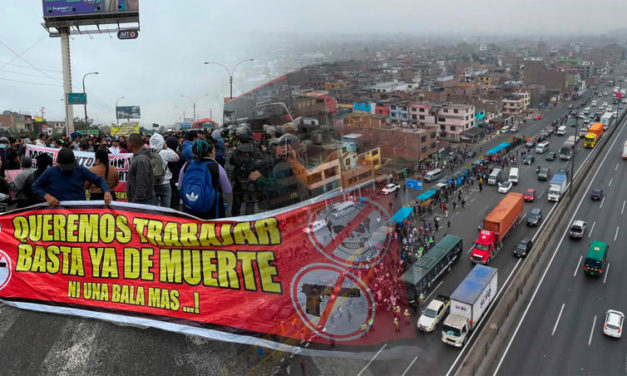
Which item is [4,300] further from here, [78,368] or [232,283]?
[232,283]

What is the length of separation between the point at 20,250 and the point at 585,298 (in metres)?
17.4

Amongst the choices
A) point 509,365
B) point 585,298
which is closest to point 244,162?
point 509,365

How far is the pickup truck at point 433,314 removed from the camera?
1341cm

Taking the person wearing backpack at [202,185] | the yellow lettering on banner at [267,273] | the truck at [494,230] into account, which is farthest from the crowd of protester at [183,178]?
the truck at [494,230]

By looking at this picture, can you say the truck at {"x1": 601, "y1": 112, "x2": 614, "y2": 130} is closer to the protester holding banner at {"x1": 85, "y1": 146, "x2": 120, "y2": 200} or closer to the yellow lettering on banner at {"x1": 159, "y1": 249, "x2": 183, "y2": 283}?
the protester holding banner at {"x1": 85, "y1": 146, "x2": 120, "y2": 200}

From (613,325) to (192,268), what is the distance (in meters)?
13.9

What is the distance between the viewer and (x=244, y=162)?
5.81m

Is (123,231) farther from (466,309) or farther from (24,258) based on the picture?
(466,309)

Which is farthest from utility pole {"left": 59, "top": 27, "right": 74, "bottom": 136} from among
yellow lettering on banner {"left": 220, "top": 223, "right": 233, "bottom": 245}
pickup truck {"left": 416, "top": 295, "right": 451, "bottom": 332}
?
yellow lettering on banner {"left": 220, "top": 223, "right": 233, "bottom": 245}

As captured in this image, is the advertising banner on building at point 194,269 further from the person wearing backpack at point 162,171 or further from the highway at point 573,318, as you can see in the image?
the highway at point 573,318

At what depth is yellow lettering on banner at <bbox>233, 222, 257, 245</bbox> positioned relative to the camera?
4.06 metres

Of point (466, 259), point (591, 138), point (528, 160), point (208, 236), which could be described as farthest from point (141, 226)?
point (591, 138)

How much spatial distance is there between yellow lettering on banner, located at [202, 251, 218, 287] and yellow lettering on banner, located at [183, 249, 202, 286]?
0.16 feet

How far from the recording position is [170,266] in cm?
421
